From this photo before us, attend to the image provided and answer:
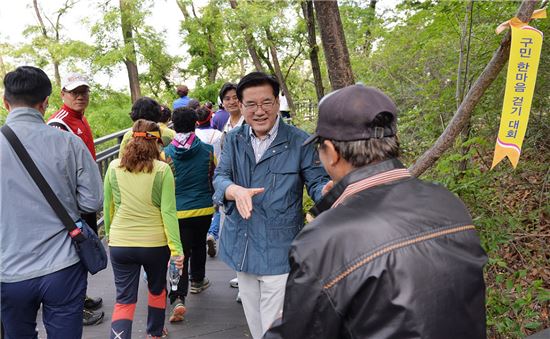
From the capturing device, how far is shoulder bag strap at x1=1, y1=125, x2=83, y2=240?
2385 millimetres

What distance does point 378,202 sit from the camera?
1.31m

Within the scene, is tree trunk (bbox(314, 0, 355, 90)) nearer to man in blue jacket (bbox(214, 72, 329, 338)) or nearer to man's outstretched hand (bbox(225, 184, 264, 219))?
man in blue jacket (bbox(214, 72, 329, 338))

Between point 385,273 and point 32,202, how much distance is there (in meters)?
1.95

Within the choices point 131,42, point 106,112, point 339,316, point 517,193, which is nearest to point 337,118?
point 339,316

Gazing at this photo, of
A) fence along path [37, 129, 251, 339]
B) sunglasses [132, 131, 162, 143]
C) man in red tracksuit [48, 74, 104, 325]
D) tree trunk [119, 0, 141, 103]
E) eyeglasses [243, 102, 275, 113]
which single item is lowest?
fence along path [37, 129, 251, 339]

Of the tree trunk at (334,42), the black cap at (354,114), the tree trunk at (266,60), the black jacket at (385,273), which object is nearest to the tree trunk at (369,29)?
the tree trunk at (266,60)

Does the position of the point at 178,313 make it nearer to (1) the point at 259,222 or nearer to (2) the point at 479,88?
(1) the point at 259,222

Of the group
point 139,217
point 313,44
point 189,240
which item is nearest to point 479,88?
point 139,217

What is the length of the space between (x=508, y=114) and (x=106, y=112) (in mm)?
13670

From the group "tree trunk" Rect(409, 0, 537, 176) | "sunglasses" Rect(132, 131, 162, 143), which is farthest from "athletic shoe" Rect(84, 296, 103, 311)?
"tree trunk" Rect(409, 0, 537, 176)

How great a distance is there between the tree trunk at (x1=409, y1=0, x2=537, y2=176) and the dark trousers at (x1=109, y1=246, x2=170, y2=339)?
6.12ft

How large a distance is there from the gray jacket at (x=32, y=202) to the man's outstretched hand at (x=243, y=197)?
876 millimetres

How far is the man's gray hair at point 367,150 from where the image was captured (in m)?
1.43

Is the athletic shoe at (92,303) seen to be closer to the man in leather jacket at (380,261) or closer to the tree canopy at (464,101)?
the tree canopy at (464,101)
